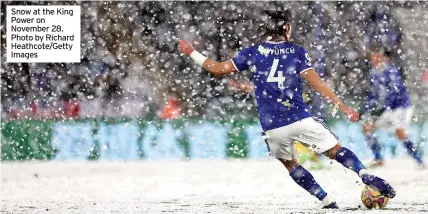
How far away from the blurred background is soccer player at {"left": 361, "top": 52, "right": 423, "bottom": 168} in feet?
6.25

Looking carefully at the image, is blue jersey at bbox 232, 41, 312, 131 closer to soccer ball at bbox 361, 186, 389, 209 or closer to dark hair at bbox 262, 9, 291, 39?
dark hair at bbox 262, 9, 291, 39

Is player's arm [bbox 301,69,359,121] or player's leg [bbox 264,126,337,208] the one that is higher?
player's arm [bbox 301,69,359,121]

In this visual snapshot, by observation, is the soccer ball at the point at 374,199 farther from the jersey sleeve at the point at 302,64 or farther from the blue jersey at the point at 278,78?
the jersey sleeve at the point at 302,64

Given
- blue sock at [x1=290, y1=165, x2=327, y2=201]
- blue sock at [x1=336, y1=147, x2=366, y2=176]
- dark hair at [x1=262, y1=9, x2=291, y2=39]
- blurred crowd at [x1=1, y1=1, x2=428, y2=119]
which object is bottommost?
blue sock at [x1=290, y1=165, x2=327, y2=201]

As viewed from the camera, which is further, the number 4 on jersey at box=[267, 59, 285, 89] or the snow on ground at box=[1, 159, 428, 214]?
the snow on ground at box=[1, 159, 428, 214]

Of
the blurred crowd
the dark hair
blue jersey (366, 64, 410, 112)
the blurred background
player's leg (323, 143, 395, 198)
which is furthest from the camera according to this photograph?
the blurred crowd

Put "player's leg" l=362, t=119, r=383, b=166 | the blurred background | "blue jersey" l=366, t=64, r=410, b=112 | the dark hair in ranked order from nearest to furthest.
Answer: the dark hair
"blue jersey" l=366, t=64, r=410, b=112
"player's leg" l=362, t=119, r=383, b=166
the blurred background

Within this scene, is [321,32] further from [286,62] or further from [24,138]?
[286,62]

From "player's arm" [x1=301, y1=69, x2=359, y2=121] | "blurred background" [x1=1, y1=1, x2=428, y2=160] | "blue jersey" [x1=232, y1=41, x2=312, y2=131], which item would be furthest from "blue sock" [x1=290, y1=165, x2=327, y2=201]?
"blurred background" [x1=1, y1=1, x2=428, y2=160]

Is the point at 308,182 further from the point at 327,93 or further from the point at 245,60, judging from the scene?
the point at 245,60

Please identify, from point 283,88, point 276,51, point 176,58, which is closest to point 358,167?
point 283,88

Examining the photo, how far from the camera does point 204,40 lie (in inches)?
492

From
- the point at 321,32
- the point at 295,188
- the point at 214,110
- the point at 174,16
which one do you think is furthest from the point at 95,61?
the point at 295,188

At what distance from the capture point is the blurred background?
36.8 ft
